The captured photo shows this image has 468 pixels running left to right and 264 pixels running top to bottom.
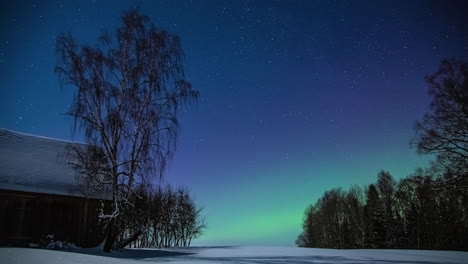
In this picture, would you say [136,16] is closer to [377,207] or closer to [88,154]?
[88,154]

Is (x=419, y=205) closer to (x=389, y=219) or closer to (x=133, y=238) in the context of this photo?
(x=389, y=219)

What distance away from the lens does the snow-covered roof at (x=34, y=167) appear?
16.7m

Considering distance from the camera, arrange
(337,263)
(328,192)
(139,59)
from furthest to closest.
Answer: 1. (328,192)
2. (139,59)
3. (337,263)

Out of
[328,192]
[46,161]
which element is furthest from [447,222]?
[46,161]

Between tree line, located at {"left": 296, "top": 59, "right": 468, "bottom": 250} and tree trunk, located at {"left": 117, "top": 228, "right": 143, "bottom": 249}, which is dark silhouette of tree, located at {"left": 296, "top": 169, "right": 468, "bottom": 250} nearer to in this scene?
tree line, located at {"left": 296, "top": 59, "right": 468, "bottom": 250}

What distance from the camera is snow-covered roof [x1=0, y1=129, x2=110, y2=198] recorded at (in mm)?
16719

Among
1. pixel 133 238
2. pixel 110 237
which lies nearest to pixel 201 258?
pixel 110 237

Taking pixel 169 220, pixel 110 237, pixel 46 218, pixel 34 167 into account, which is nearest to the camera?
pixel 110 237

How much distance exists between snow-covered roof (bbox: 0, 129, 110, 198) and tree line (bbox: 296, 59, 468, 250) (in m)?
18.8

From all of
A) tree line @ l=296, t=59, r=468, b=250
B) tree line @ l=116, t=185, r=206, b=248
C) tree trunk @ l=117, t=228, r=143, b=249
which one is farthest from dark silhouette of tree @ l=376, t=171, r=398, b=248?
tree trunk @ l=117, t=228, r=143, b=249

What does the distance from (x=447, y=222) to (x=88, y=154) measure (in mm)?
32800

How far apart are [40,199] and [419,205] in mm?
35152

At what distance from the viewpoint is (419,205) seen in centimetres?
3412

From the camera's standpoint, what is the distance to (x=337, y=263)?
384 inches
